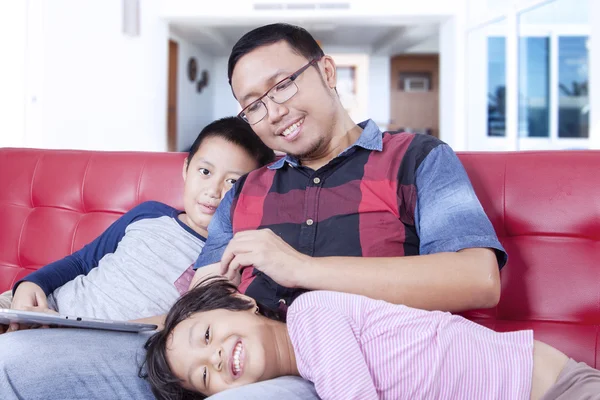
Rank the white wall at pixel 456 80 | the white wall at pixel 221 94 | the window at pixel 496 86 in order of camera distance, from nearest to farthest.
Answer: the window at pixel 496 86
the white wall at pixel 456 80
the white wall at pixel 221 94

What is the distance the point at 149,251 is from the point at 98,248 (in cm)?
22

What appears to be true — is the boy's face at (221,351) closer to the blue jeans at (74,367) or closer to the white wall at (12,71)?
the blue jeans at (74,367)

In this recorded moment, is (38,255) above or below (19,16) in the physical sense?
below

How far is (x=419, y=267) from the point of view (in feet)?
3.52

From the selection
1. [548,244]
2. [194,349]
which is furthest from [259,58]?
[548,244]

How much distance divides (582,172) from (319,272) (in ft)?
2.46

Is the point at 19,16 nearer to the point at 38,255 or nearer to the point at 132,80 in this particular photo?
the point at 132,80

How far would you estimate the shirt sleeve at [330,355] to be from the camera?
0.92 metres

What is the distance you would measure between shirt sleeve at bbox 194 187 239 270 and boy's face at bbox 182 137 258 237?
9cm

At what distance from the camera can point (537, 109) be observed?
5859 millimetres

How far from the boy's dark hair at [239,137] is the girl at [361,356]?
2.04ft

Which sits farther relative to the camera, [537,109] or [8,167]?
[537,109]

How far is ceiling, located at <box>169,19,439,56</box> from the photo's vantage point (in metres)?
8.48

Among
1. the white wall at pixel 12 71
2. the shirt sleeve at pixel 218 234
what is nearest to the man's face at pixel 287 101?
the shirt sleeve at pixel 218 234
